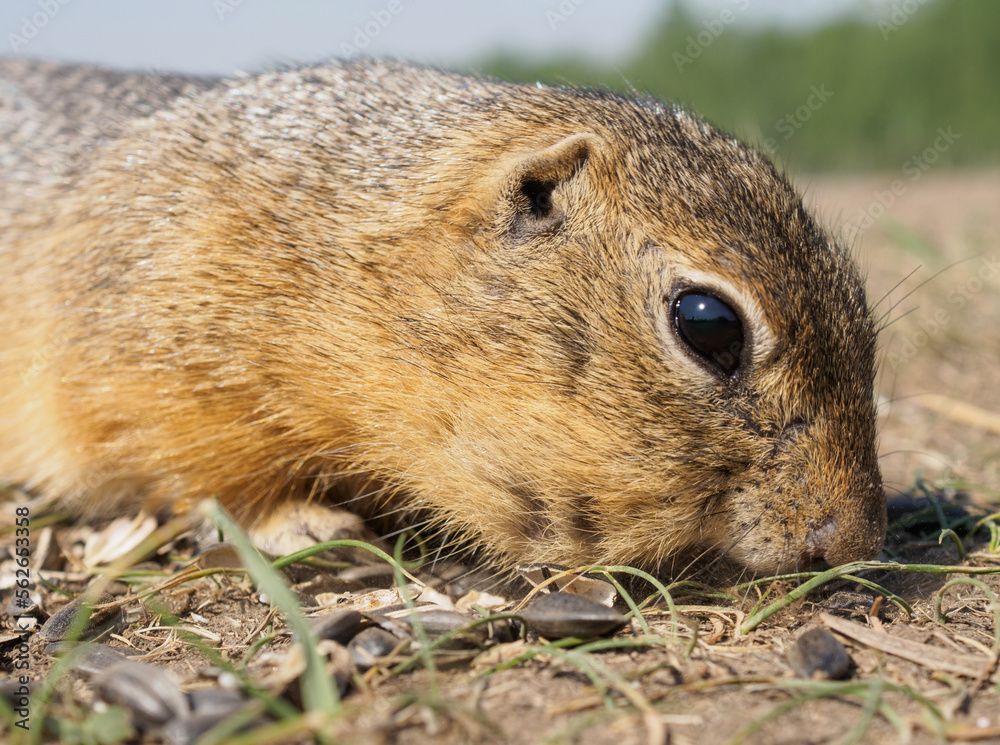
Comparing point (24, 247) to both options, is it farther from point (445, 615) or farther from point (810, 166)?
point (810, 166)

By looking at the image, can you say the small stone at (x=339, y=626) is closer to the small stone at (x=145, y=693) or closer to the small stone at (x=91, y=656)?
the small stone at (x=145, y=693)

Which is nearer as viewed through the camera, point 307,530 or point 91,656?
point 91,656

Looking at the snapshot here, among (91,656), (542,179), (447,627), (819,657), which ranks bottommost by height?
(91,656)

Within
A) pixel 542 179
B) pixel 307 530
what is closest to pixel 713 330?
pixel 542 179

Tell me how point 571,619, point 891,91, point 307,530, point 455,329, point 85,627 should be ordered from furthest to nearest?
point 891,91
point 307,530
point 455,329
point 85,627
point 571,619

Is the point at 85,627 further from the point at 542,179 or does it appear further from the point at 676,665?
the point at 542,179

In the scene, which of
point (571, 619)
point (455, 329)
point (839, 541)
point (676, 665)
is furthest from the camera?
point (455, 329)

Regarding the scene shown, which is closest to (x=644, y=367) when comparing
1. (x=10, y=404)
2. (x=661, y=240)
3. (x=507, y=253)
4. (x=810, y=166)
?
(x=661, y=240)
